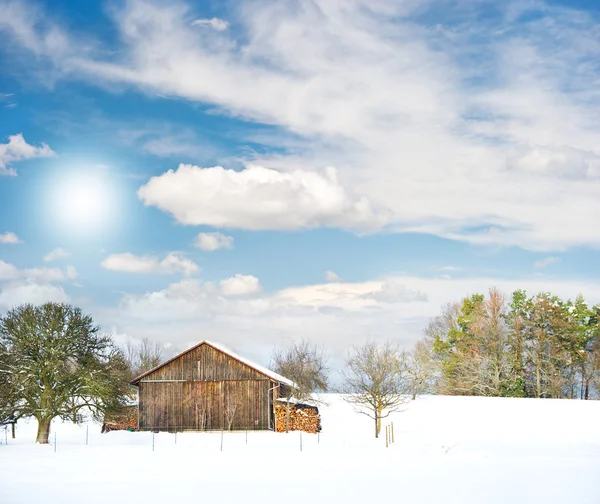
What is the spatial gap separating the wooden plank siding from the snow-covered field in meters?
1.62

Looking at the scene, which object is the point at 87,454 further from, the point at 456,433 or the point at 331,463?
the point at 456,433

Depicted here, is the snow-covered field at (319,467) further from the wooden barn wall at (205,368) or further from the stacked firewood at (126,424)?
the wooden barn wall at (205,368)

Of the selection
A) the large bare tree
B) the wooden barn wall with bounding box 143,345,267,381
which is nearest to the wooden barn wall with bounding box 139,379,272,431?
the wooden barn wall with bounding box 143,345,267,381

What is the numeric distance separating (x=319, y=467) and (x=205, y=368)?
22735mm

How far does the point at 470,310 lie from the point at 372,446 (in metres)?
36.6

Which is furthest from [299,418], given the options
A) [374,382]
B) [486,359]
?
[486,359]

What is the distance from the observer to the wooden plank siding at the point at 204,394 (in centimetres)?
4997

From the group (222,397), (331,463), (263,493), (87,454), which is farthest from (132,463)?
(222,397)

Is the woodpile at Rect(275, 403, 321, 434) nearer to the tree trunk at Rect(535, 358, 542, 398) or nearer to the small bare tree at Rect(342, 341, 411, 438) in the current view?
the small bare tree at Rect(342, 341, 411, 438)

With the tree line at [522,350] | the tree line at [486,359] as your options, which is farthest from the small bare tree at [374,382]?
the tree line at [522,350]

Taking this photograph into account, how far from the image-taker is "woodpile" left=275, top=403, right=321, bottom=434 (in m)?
50.5

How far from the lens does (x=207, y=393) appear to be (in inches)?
1989

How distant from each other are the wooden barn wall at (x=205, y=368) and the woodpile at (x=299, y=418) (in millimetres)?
2905

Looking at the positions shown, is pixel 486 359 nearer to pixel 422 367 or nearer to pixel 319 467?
pixel 422 367
